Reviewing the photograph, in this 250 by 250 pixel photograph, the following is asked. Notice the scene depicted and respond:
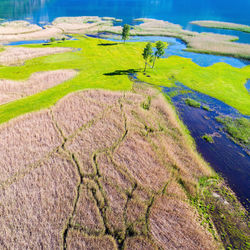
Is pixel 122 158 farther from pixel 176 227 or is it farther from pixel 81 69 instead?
pixel 81 69

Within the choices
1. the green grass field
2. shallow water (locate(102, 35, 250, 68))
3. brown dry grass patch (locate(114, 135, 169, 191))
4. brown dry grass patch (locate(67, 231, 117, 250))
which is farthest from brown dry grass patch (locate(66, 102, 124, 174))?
shallow water (locate(102, 35, 250, 68))

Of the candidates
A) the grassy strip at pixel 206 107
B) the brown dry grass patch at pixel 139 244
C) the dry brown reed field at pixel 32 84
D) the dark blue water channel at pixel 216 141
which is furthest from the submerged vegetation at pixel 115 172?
the dry brown reed field at pixel 32 84

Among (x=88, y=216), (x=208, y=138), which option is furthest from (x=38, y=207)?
(x=208, y=138)

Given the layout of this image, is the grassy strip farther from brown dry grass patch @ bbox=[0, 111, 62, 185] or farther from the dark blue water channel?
brown dry grass patch @ bbox=[0, 111, 62, 185]

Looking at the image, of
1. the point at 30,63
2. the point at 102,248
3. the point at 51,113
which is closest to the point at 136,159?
the point at 102,248

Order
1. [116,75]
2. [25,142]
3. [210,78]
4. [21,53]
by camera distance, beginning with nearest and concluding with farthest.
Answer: [25,142] < [116,75] < [210,78] < [21,53]

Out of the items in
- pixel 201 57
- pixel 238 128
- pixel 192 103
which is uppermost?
pixel 201 57

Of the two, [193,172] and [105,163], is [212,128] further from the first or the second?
[105,163]
